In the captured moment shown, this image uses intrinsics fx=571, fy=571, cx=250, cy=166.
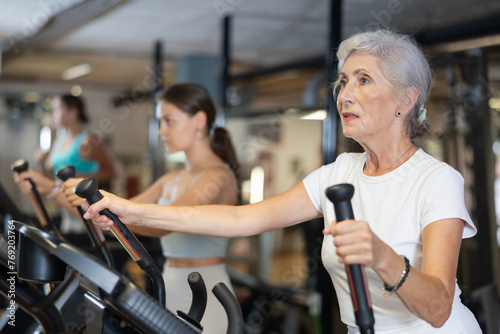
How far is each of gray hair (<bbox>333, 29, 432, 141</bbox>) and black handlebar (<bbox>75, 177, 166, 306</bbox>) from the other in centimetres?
74

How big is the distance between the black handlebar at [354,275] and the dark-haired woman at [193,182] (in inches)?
47.9

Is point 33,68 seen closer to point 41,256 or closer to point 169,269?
point 169,269

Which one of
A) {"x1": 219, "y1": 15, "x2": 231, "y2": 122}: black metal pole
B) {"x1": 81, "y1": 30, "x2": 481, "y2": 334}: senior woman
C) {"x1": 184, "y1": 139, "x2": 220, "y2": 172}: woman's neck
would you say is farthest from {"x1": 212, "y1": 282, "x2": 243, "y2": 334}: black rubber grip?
{"x1": 219, "y1": 15, "x2": 231, "y2": 122}: black metal pole

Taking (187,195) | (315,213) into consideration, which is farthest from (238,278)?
(315,213)

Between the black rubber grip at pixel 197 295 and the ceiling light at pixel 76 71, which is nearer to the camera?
the black rubber grip at pixel 197 295

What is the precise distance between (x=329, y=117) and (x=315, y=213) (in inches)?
59.1

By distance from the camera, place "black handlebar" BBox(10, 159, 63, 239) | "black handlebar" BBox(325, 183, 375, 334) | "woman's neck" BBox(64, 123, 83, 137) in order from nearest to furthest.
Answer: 1. "black handlebar" BBox(325, 183, 375, 334)
2. "black handlebar" BBox(10, 159, 63, 239)
3. "woman's neck" BBox(64, 123, 83, 137)

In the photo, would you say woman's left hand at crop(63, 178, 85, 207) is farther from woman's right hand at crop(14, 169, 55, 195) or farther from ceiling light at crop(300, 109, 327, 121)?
ceiling light at crop(300, 109, 327, 121)

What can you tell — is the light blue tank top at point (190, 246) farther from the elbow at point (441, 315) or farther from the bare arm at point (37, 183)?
the elbow at point (441, 315)

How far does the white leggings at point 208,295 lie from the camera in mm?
2074

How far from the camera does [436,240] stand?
50.5 inches

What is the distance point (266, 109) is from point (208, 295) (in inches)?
93.9

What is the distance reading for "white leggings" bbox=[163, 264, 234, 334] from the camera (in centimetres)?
207

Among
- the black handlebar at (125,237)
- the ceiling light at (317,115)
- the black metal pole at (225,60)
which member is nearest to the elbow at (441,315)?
the black handlebar at (125,237)
